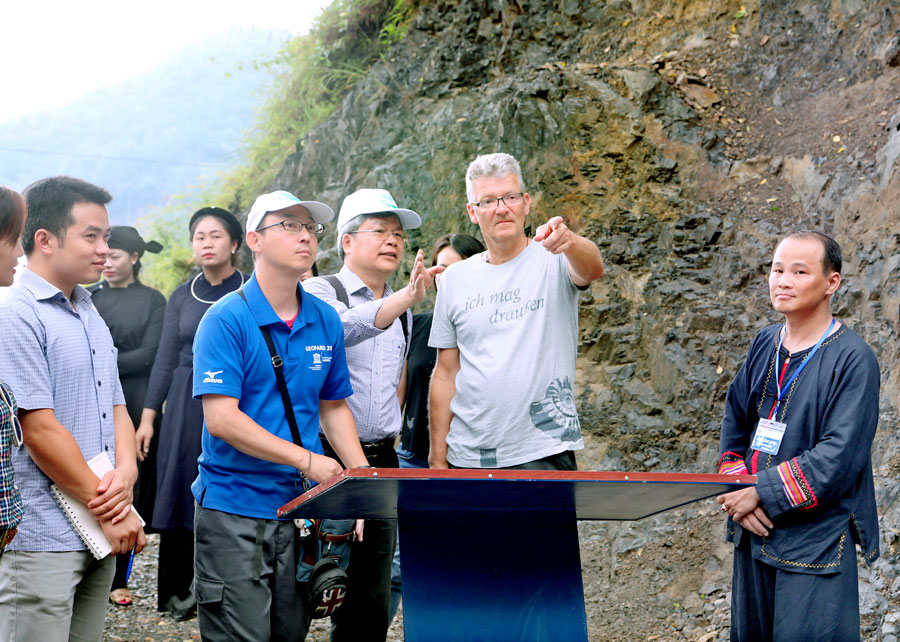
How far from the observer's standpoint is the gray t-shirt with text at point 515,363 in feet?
10.7

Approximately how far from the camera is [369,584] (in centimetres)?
361

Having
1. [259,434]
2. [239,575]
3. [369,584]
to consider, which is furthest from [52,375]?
[369,584]

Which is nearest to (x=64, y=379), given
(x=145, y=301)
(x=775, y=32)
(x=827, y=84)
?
(x=145, y=301)

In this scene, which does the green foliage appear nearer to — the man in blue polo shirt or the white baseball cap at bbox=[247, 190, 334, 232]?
the white baseball cap at bbox=[247, 190, 334, 232]

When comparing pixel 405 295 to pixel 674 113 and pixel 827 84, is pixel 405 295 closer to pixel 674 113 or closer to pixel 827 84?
pixel 674 113

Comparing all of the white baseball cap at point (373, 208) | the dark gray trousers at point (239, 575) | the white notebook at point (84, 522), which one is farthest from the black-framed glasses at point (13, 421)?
the white baseball cap at point (373, 208)

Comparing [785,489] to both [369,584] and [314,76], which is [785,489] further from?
[314,76]

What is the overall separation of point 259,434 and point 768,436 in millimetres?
1850

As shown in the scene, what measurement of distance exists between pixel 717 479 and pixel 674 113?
5646 mm

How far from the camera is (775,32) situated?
7.60 meters

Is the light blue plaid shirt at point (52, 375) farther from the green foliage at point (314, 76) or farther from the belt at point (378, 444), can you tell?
the green foliage at point (314, 76)

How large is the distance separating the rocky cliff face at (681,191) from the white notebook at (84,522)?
319cm

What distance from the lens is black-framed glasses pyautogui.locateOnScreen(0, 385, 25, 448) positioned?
232cm

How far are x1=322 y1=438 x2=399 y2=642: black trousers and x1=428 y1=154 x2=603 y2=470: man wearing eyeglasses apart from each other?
38 centimetres
